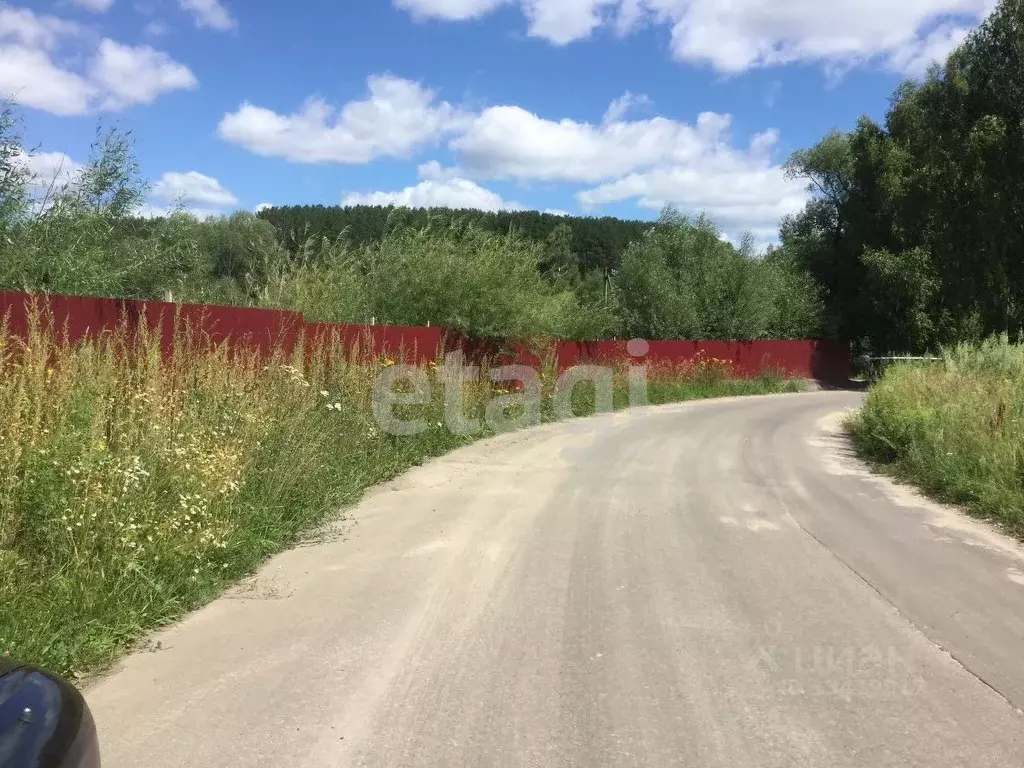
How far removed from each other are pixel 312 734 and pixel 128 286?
29.7 feet

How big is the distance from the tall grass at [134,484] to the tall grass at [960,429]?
7.08m

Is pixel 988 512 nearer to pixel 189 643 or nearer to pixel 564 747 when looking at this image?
pixel 564 747

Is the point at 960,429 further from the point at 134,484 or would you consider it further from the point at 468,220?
the point at 468,220

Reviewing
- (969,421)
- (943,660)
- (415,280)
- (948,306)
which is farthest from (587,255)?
(943,660)

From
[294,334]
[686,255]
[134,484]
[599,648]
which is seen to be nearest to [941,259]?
[686,255]

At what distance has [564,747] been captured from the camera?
11.2 ft

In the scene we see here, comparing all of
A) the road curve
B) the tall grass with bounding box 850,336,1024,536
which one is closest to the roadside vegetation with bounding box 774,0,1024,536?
the tall grass with bounding box 850,336,1024,536

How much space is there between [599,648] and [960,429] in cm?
800

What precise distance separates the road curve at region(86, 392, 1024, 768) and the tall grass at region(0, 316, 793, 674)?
12.6 inches

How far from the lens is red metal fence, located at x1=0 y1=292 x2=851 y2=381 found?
7363mm

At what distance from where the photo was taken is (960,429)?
33.6ft

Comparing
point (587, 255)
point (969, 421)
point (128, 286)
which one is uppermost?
point (587, 255)

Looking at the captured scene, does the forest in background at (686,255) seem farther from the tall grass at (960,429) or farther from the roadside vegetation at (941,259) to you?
the tall grass at (960,429)

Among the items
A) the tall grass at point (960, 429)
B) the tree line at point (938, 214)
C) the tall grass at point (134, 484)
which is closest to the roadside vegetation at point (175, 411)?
the tall grass at point (134, 484)
